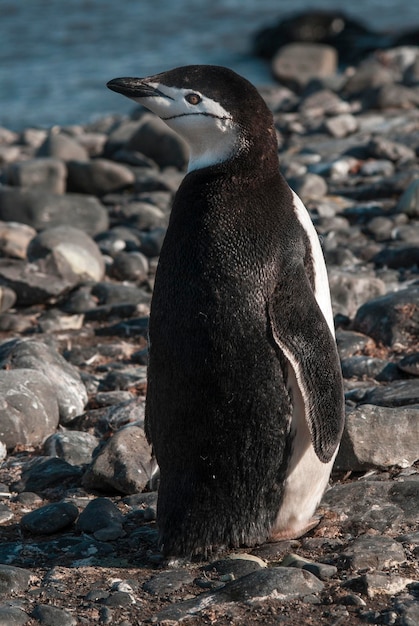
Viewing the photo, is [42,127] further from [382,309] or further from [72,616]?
[72,616]

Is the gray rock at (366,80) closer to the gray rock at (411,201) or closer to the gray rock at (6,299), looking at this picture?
the gray rock at (411,201)

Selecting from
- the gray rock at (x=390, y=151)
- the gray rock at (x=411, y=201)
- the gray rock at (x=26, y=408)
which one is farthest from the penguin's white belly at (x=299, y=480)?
the gray rock at (x=390, y=151)

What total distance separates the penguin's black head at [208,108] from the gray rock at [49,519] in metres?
1.37

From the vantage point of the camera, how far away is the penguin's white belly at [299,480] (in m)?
3.86

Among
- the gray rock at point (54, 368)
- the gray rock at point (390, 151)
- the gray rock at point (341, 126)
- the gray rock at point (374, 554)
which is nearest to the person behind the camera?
the gray rock at point (374, 554)

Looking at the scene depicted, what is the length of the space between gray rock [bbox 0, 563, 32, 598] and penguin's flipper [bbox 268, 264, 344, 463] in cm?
105

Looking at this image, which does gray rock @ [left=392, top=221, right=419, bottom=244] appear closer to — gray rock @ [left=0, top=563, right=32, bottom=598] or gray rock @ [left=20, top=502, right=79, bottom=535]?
gray rock @ [left=20, top=502, right=79, bottom=535]

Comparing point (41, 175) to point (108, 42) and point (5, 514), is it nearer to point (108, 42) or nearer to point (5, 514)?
point (5, 514)

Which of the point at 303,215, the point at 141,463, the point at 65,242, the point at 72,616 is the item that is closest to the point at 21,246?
the point at 65,242

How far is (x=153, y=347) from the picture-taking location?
13.0ft

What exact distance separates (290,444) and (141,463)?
0.88m

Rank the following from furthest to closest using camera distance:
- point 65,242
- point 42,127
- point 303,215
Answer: point 42,127, point 65,242, point 303,215

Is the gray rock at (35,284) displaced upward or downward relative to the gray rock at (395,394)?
upward

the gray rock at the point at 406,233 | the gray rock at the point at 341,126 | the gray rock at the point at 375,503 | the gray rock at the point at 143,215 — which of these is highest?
the gray rock at the point at 341,126
